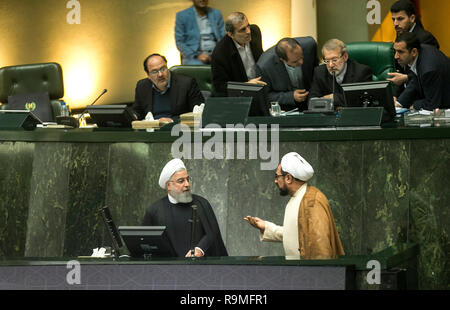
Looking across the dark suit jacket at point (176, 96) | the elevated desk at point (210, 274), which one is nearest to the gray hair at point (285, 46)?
the dark suit jacket at point (176, 96)

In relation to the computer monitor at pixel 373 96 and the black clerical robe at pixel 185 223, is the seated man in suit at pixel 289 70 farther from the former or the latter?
the black clerical robe at pixel 185 223

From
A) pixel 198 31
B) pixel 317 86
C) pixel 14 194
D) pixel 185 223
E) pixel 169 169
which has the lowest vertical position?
pixel 185 223

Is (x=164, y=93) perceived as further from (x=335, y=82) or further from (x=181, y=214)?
(x=181, y=214)

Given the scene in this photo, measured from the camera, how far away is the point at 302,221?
176 inches

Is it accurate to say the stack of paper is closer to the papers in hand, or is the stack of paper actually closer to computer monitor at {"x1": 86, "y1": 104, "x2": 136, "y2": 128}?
the papers in hand

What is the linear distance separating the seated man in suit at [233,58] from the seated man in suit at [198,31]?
110 cm

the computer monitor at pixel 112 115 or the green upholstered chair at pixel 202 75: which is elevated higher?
the green upholstered chair at pixel 202 75

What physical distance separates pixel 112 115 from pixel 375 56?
7.23ft

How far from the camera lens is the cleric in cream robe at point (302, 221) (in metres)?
4.41

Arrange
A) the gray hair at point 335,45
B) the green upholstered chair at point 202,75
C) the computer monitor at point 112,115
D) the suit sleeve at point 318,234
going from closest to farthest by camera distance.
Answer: the suit sleeve at point 318,234 → the computer monitor at point 112,115 → the gray hair at point 335,45 → the green upholstered chair at point 202,75

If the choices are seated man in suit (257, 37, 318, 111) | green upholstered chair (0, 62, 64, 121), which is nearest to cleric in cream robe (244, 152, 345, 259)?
seated man in suit (257, 37, 318, 111)

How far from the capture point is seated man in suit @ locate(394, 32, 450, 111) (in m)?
5.97

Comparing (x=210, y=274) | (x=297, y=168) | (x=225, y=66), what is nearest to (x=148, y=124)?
(x=225, y=66)
